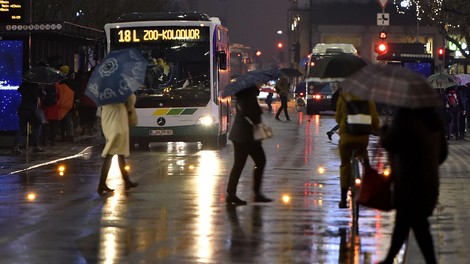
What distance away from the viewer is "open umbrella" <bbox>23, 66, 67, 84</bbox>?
2389 centimetres

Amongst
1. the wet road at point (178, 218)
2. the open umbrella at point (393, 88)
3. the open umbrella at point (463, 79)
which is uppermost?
the open umbrella at point (393, 88)

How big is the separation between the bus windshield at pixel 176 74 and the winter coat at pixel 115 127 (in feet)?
32.4

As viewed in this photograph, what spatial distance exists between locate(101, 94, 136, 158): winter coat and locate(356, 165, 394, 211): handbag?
6440 mm

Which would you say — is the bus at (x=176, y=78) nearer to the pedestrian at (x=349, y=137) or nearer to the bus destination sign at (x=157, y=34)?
the bus destination sign at (x=157, y=34)

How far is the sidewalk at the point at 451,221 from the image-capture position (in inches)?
435

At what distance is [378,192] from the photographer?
10.0 meters

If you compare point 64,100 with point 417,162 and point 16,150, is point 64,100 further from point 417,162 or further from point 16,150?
point 417,162

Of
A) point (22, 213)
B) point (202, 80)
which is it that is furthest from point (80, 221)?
point (202, 80)

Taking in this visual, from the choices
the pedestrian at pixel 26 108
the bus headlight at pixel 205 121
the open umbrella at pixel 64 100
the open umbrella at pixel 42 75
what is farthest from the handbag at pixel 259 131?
the open umbrella at pixel 64 100

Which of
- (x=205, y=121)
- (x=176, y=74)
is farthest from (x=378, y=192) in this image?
(x=176, y=74)

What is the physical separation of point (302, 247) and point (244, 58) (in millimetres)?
82012

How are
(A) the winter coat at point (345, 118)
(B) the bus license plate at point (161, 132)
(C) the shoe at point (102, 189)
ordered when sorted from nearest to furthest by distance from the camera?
(A) the winter coat at point (345, 118) < (C) the shoe at point (102, 189) < (B) the bus license plate at point (161, 132)

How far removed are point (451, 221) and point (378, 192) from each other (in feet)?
12.2

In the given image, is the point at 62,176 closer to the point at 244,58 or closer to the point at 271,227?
the point at 271,227
